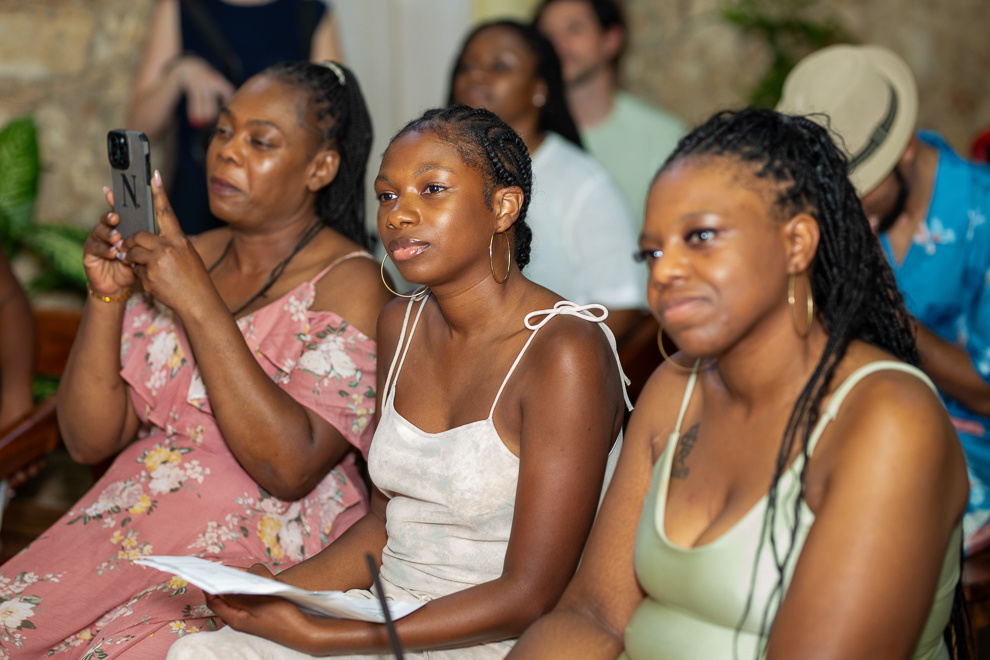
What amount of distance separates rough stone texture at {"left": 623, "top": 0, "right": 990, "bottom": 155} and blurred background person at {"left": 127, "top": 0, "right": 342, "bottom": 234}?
177cm

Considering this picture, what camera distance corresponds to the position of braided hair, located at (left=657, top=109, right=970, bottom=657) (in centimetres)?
135

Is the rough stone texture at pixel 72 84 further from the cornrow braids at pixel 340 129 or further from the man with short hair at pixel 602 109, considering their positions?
the cornrow braids at pixel 340 129

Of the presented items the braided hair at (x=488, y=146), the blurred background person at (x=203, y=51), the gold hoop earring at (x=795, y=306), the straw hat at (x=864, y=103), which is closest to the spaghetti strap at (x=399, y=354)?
the braided hair at (x=488, y=146)

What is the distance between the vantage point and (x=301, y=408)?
209 centimetres

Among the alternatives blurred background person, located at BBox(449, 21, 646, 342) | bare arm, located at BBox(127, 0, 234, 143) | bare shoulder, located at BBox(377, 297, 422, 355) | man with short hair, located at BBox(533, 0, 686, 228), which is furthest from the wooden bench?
man with short hair, located at BBox(533, 0, 686, 228)

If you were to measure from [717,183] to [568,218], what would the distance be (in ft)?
6.59

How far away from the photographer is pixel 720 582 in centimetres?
135

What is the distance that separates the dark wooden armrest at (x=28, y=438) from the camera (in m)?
2.45

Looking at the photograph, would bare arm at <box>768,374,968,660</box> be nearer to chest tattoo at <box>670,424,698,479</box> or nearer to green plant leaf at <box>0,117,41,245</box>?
chest tattoo at <box>670,424,698,479</box>

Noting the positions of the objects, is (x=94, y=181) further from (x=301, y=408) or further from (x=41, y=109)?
(x=301, y=408)

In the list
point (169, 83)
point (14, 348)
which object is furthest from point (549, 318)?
point (169, 83)

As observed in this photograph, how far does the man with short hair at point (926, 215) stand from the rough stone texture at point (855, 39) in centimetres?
202

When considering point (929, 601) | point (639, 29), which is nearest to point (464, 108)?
point (929, 601)

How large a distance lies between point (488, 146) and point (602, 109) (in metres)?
2.57
